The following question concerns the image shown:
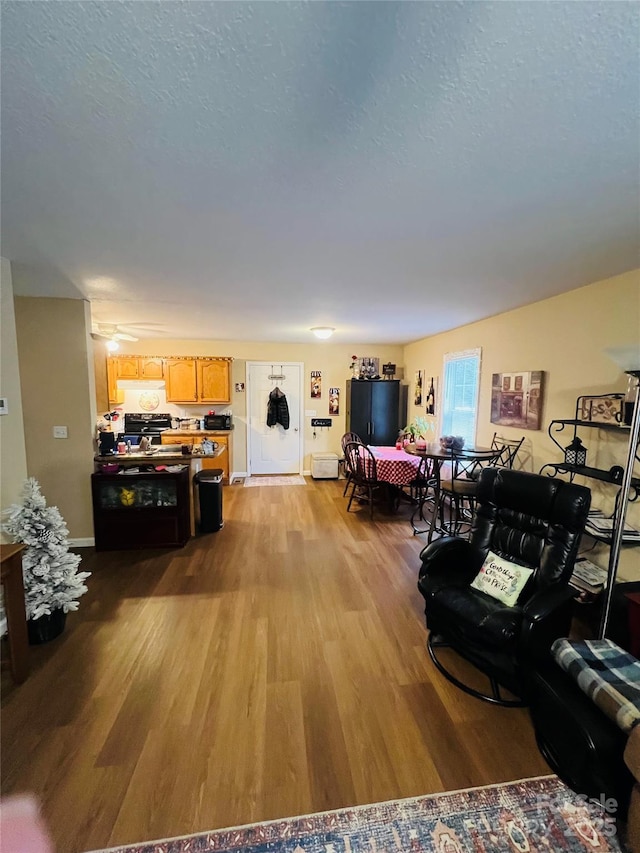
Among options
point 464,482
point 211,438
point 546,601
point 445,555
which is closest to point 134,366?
point 211,438

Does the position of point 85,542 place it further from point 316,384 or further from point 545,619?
point 316,384

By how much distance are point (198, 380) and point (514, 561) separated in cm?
535

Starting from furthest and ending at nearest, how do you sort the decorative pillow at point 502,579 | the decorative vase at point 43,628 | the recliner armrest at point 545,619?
the decorative vase at point 43,628 < the decorative pillow at point 502,579 < the recliner armrest at point 545,619

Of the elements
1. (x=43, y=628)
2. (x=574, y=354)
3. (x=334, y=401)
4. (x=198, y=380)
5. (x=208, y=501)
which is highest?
(x=574, y=354)

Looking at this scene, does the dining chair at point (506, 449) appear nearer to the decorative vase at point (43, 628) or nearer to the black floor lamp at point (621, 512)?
the black floor lamp at point (621, 512)

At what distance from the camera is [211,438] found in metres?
6.11

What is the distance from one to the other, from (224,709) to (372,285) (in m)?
2.98

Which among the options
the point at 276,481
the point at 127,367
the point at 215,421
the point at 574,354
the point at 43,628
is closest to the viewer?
the point at 43,628

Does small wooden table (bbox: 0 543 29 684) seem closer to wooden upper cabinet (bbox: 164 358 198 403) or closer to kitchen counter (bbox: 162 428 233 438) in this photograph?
kitchen counter (bbox: 162 428 233 438)

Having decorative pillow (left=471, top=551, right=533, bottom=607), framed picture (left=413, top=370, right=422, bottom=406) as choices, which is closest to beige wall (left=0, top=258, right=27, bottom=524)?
decorative pillow (left=471, top=551, right=533, bottom=607)

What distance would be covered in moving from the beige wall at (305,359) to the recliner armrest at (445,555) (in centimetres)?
447

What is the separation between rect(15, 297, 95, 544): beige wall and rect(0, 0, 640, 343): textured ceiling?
1.07 metres

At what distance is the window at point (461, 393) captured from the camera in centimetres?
446

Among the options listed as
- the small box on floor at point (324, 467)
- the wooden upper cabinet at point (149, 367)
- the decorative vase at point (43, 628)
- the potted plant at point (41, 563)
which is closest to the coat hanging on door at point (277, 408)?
the small box on floor at point (324, 467)
